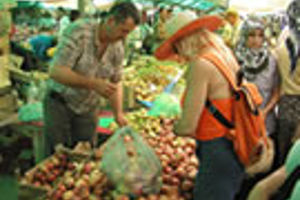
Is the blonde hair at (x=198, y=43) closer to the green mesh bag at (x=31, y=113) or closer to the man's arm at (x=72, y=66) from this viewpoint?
the man's arm at (x=72, y=66)

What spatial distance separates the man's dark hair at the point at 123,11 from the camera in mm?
2385

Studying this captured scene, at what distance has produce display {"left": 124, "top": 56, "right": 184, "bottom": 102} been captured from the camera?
199 inches

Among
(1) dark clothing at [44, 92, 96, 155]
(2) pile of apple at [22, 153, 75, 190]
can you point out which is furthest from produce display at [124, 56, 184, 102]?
(2) pile of apple at [22, 153, 75, 190]

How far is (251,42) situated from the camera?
3.27m

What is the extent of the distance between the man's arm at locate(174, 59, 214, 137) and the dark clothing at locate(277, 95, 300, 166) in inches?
59.4

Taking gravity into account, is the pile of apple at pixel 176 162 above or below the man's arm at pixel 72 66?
below

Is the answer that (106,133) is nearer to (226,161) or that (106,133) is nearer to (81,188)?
(81,188)

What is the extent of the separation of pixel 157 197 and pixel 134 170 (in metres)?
0.25

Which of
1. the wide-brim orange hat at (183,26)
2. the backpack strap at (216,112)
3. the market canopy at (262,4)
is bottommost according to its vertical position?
Result: the backpack strap at (216,112)

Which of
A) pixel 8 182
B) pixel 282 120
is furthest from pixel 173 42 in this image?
pixel 8 182

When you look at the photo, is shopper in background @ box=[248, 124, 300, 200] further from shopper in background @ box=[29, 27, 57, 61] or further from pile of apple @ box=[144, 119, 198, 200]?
shopper in background @ box=[29, 27, 57, 61]

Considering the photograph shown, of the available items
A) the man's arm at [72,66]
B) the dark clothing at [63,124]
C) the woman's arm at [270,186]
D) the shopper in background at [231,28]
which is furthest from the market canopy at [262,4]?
the woman's arm at [270,186]

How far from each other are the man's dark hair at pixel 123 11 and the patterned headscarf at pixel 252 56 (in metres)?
1.28

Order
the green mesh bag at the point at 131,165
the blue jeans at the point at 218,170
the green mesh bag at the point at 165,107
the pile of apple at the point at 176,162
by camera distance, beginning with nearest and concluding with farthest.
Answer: the blue jeans at the point at 218,170
the green mesh bag at the point at 131,165
the pile of apple at the point at 176,162
the green mesh bag at the point at 165,107
